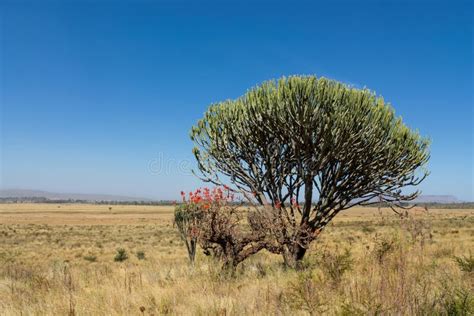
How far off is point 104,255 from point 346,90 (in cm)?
2901

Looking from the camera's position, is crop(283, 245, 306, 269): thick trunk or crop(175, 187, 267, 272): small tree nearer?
crop(175, 187, 267, 272): small tree

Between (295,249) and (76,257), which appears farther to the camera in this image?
(76,257)

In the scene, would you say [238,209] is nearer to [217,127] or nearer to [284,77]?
[217,127]

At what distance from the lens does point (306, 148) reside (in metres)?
9.15

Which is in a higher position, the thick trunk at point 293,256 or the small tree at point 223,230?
the small tree at point 223,230

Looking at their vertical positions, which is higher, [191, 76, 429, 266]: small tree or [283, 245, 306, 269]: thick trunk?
[191, 76, 429, 266]: small tree

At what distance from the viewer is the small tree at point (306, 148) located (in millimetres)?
8641

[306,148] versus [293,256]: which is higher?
[306,148]

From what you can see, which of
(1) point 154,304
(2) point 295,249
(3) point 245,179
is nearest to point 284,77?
(3) point 245,179

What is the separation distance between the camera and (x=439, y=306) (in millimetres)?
4207

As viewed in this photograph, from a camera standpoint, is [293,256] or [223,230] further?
[293,256]

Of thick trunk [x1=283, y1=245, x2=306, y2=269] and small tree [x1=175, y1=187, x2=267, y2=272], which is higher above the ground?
small tree [x1=175, y1=187, x2=267, y2=272]

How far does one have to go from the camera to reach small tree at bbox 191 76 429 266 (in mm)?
8641

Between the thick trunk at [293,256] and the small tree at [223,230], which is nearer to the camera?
the small tree at [223,230]
